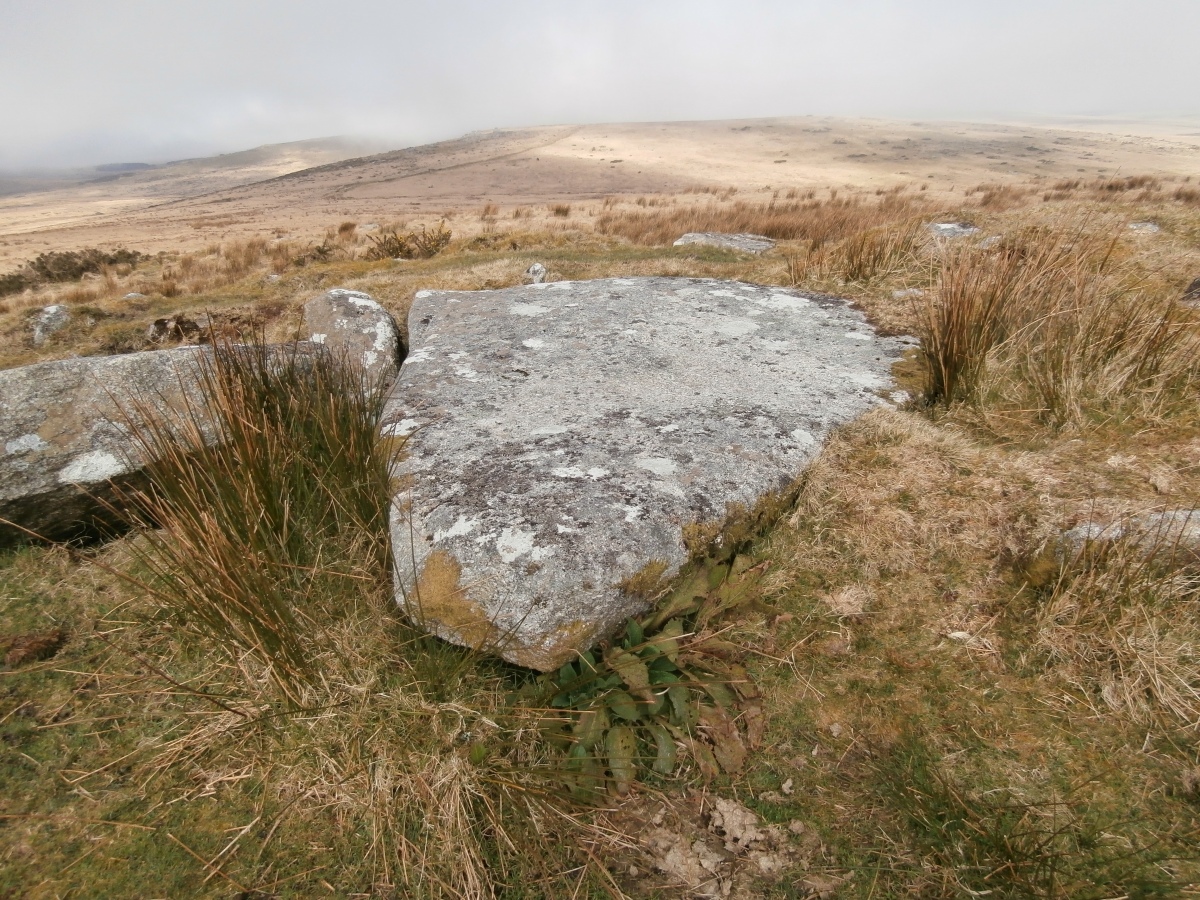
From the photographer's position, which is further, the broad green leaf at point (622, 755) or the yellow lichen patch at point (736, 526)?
the yellow lichen patch at point (736, 526)

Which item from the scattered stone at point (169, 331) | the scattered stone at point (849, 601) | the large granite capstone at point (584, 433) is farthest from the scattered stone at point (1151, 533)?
the scattered stone at point (169, 331)

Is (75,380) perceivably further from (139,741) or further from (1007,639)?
(1007,639)

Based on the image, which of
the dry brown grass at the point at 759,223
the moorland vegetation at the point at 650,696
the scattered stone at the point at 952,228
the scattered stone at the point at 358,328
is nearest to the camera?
the moorland vegetation at the point at 650,696

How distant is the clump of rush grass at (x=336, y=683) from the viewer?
1.69m

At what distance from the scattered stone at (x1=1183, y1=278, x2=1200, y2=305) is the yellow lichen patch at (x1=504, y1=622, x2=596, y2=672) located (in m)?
4.84

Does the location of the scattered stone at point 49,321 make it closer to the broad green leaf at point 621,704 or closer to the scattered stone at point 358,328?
the scattered stone at point 358,328

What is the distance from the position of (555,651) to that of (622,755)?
1.22ft

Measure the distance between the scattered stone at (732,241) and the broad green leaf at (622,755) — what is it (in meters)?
8.01

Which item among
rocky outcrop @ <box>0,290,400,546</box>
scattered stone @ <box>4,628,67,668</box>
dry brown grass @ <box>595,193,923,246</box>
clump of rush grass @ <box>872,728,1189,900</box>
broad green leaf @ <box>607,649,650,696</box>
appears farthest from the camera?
dry brown grass @ <box>595,193,923,246</box>

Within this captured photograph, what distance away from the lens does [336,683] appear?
1987 mm

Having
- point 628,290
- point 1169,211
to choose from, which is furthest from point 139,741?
point 1169,211

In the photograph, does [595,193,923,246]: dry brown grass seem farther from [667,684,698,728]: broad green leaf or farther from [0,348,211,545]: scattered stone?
[0,348,211,545]: scattered stone

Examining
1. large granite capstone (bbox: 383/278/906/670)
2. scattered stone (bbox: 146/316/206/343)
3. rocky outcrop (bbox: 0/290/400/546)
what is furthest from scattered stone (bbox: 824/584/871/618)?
scattered stone (bbox: 146/316/206/343)

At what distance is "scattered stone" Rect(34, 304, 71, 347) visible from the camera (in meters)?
6.82
